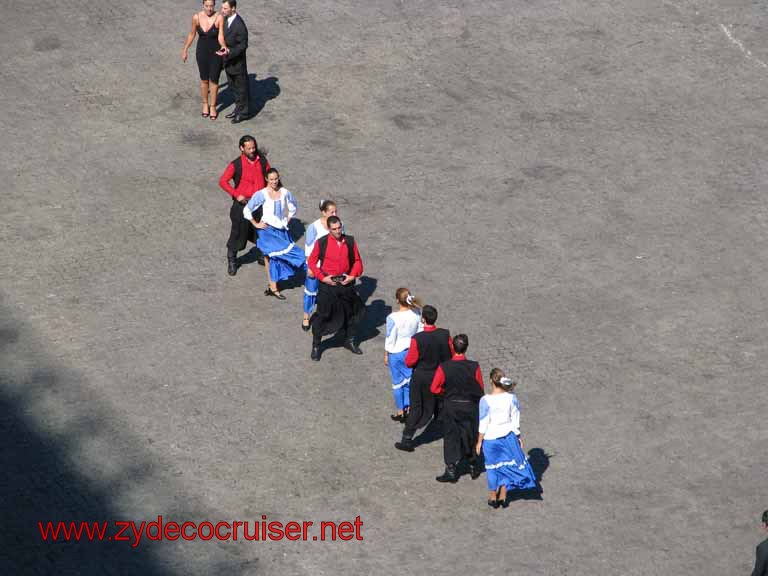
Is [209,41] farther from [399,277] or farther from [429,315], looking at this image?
[429,315]

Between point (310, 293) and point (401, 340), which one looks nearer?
point (401, 340)

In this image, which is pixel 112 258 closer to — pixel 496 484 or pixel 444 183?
pixel 444 183

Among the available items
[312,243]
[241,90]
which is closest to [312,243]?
[312,243]

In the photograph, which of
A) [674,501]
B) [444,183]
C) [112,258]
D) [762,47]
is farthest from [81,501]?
[762,47]

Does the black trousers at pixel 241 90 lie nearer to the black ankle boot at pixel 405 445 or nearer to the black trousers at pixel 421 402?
the black trousers at pixel 421 402

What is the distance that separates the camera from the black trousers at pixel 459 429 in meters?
13.6

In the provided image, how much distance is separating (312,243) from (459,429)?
324 centimetres

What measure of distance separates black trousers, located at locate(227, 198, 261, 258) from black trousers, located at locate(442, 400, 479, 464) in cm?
415

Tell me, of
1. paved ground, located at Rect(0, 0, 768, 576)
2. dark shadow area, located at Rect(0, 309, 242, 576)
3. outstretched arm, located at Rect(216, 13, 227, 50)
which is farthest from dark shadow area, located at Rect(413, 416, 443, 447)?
outstretched arm, located at Rect(216, 13, 227, 50)

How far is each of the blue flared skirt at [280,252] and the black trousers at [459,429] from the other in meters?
3.53

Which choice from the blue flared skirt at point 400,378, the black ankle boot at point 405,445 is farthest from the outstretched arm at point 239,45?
the black ankle boot at point 405,445

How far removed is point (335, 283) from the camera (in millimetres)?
15414

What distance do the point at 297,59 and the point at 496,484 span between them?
1040cm

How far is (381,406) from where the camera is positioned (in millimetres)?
15078
